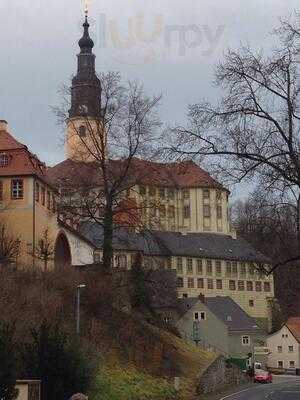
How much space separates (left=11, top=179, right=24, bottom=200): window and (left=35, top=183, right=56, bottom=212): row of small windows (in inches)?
42.5

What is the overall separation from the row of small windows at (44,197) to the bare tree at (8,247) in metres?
3.58

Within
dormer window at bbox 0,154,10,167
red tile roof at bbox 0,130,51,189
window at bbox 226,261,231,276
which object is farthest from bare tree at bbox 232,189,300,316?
window at bbox 226,261,231,276

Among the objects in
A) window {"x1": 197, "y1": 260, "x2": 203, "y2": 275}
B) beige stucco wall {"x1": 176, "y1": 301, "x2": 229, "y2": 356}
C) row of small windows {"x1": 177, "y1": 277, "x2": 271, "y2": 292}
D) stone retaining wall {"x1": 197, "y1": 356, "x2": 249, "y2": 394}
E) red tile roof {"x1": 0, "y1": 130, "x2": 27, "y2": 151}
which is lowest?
stone retaining wall {"x1": 197, "y1": 356, "x2": 249, "y2": 394}

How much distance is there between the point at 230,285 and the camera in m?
120

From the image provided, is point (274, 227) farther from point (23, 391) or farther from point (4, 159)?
point (4, 159)

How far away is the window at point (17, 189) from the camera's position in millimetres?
56188

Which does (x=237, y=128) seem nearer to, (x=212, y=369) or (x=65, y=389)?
(x=65, y=389)

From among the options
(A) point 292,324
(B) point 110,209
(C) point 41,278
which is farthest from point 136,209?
(A) point 292,324

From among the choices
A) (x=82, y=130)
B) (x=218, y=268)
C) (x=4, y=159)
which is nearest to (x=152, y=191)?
(x=82, y=130)

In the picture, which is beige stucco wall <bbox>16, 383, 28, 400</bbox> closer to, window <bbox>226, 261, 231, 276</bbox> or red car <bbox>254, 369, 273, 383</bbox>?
red car <bbox>254, 369, 273, 383</bbox>

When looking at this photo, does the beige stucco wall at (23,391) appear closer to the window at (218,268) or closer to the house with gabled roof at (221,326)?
the house with gabled roof at (221,326)

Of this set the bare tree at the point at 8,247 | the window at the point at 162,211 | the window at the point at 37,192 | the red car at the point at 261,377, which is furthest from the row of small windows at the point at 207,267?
the window at the point at 162,211

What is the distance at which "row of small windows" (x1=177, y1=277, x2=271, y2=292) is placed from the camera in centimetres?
11724

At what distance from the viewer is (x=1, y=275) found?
33688 millimetres
